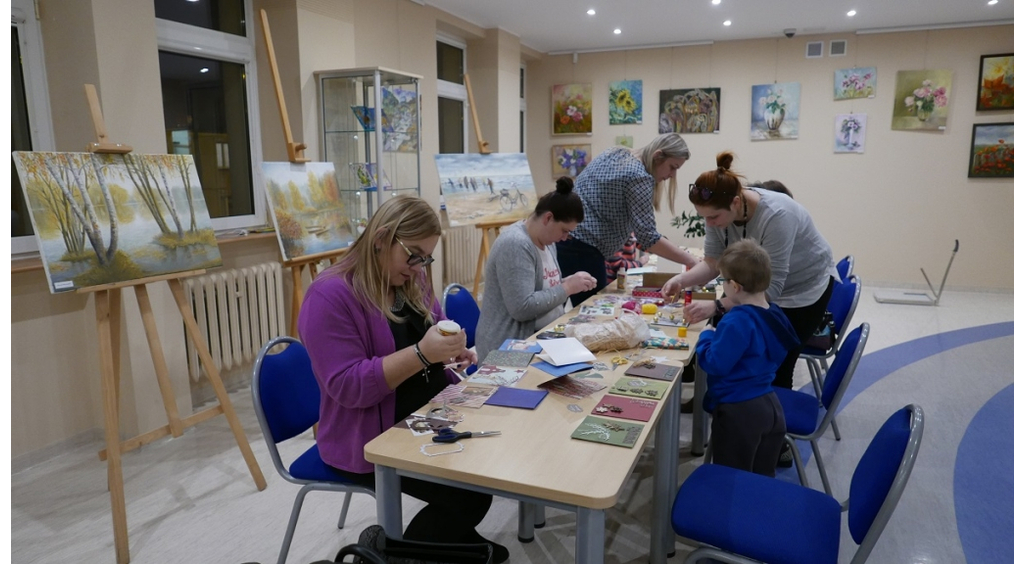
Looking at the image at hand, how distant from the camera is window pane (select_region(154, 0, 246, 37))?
3.58 meters

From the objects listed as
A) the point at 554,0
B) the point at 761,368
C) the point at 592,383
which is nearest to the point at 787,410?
the point at 761,368

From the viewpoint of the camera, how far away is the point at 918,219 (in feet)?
22.6

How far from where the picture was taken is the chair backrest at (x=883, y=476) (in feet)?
4.45

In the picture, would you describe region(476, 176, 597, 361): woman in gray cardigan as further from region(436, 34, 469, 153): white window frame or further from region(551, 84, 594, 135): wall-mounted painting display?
region(551, 84, 594, 135): wall-mounted painting display

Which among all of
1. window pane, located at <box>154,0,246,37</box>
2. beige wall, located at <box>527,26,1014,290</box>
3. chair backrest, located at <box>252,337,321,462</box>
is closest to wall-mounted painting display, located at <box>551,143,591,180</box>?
beige wall, located at <box>527,26,1014,290</box>

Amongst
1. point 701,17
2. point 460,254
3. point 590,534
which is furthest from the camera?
point 460,254

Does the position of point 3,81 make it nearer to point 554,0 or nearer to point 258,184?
point 258,184

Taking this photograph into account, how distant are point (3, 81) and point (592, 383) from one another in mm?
1676

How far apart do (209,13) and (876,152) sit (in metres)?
6.48

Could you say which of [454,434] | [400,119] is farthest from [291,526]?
[400,119]

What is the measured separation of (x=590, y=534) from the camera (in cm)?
136

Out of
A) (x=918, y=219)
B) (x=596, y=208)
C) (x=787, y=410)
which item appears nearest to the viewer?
(x=787, y=410)

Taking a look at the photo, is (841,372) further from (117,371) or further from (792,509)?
(117,371)

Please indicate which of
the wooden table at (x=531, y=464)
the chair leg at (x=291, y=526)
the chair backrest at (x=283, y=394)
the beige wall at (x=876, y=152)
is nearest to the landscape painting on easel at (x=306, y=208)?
the chair backrest at (x=283, y=394)
